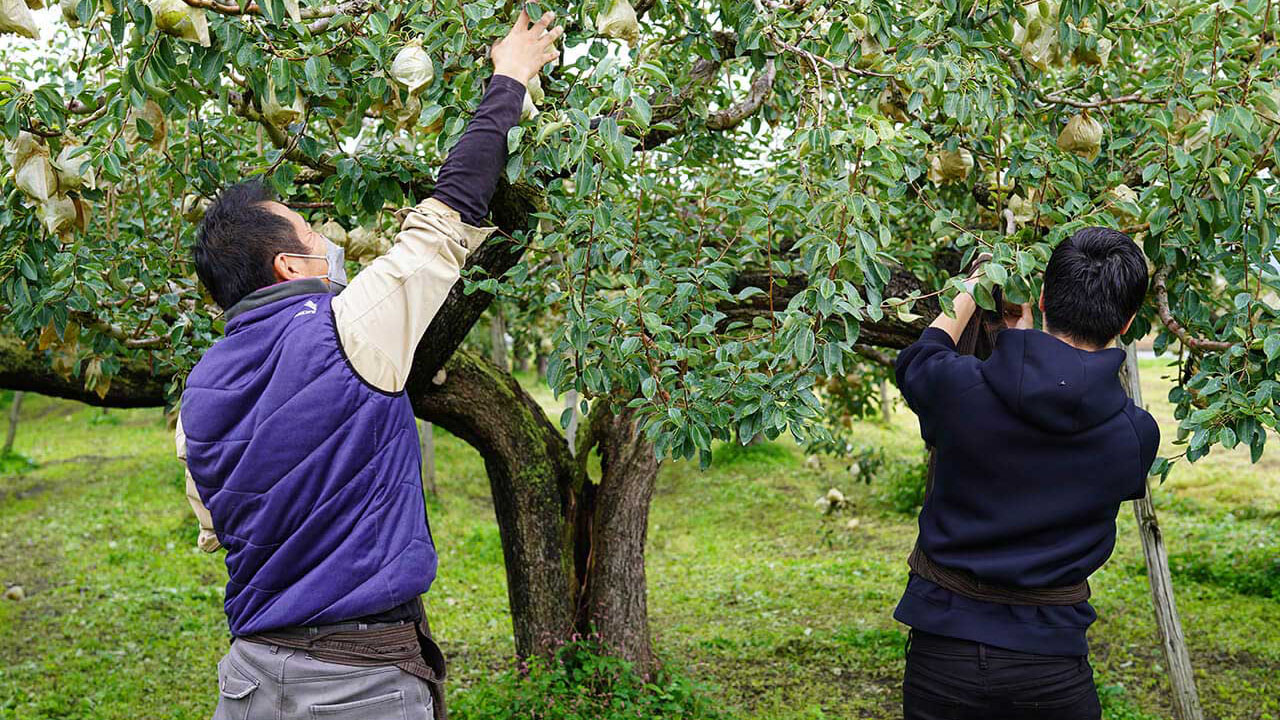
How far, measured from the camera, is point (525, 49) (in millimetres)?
2148

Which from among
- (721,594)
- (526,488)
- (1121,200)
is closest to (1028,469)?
(1121,200)

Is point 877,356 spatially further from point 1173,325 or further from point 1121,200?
point 1121,200

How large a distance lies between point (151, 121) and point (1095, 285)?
2.01m

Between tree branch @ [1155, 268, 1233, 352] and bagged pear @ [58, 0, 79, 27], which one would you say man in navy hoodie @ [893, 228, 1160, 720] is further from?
bagged pear @ [58, 0, 79, 27]

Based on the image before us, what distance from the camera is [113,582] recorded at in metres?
7.60

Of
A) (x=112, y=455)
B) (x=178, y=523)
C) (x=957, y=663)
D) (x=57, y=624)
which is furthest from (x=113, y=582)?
(x=957, y=663)

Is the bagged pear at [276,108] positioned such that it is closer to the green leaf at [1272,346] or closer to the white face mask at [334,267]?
the white face mask at [334,267]

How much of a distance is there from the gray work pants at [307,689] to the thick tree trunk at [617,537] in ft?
9.75

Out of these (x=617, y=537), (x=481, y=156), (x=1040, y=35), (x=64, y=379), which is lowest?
(x=617, y=537)

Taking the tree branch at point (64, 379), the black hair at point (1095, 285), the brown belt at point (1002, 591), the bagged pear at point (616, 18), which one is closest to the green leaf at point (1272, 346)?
the black hair at point (1095, 285)

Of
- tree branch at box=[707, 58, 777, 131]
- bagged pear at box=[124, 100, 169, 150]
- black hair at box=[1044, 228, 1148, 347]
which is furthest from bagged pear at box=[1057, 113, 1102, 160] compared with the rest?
bagged pear at box=[124, 100, 169, 150]

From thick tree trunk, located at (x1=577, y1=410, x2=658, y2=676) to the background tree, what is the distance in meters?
1.36

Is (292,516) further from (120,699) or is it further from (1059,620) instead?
(120,699)

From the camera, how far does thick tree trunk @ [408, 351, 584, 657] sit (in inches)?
177
